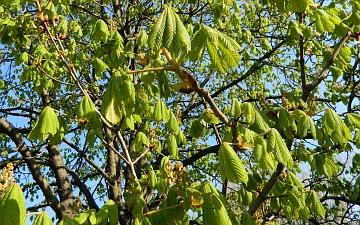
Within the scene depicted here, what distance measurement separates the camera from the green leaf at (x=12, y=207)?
50.6 inches

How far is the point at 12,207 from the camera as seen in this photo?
→ 1.30m

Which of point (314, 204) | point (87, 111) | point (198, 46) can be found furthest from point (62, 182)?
point (198, 46)

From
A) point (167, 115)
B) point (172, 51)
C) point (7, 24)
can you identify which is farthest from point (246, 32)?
point (172, 51)

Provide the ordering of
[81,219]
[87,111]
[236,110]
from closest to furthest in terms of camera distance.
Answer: [236,110] → [81,219] → [87,111]

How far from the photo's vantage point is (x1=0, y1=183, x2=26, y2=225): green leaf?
1285 millimetres

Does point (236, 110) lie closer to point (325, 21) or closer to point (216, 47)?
point (216, 47)

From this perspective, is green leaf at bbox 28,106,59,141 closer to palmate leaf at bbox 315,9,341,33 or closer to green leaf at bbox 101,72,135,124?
green leaf at bbox 101,72,135,124

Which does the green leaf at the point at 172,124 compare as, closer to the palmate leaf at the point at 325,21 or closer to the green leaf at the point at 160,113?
the green leaf at the point at 160,113

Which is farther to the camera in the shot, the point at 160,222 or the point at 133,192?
the point at 133,192

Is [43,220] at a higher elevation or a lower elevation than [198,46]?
lower

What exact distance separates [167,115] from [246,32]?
8.78ft

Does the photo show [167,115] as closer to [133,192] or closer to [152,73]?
[133,192]

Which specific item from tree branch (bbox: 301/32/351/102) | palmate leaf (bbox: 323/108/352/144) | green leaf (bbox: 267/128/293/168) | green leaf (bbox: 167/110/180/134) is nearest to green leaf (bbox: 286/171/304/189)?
tree branch (bbox: 301/32/351/102)

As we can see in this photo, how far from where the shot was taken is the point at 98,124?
2613mm
